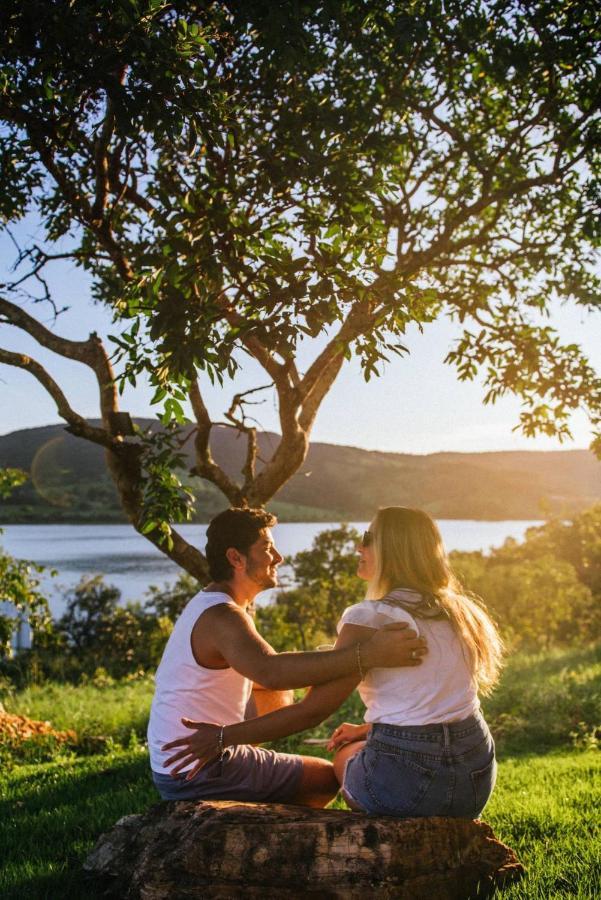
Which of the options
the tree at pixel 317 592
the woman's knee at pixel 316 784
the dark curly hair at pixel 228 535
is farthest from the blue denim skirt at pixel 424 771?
the tree at pixel 317 592

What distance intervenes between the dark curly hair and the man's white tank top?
0.56 feet

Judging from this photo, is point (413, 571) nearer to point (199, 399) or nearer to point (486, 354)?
point (199, 399)

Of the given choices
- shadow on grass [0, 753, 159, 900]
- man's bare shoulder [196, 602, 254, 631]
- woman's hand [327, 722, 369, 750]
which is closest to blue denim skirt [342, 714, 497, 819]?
woman's hand [327, 722, 369, 750]

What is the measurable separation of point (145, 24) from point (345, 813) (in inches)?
169

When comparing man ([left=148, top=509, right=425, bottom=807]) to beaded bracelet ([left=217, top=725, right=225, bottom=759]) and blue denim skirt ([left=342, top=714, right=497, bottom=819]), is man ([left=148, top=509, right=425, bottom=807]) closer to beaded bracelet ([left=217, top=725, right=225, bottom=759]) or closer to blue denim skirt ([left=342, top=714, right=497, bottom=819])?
beaded bracelet ([left=217, top=725, right=225, bottom=759])

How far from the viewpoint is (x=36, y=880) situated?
150 inches

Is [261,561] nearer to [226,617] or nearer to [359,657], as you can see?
[226,617]

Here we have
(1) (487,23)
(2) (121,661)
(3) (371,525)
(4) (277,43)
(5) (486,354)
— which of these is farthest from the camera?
(2) (121,661)

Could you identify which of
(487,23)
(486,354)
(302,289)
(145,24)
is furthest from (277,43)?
(486,354)

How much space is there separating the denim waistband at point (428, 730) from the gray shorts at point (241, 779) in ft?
2.28

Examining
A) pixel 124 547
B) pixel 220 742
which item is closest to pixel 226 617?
pixel 220 742

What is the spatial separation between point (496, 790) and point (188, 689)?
3.47m

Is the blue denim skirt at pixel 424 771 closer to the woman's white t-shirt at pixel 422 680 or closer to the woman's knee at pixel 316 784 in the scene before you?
the woman's white t-shirt at pixel 422 680

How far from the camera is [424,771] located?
3.20m
